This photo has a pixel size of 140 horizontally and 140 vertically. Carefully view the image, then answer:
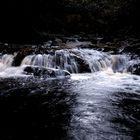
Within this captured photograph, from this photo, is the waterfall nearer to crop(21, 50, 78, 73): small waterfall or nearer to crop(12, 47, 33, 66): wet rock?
crop(21, 50, 78, 73): small waterfall

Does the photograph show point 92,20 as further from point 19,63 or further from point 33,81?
point 33,81

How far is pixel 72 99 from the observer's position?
962cm

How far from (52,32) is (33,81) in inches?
592

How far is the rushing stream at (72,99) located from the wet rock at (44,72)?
200 millimetres

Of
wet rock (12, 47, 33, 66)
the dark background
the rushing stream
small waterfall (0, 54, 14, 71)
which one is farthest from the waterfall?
the dark background

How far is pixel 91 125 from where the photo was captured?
7.38 m

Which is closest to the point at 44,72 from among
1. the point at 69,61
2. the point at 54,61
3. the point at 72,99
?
the point at 54,61

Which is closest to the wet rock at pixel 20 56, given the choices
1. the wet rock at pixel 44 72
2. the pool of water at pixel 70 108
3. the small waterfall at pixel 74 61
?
the small waterfall at pixel 74 61

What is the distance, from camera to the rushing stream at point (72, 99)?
7.12 meters

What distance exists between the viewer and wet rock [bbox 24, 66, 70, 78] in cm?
1311

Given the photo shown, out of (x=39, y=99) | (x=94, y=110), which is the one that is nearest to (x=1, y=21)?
(x=39, y=99)

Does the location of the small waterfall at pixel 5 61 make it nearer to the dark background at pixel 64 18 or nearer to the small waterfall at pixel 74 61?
the small waterfall at pixel 74 61

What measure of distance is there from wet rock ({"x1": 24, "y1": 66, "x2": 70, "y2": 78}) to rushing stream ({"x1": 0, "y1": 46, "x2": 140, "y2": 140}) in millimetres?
200

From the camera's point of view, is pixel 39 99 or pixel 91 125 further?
pixel 39 99
